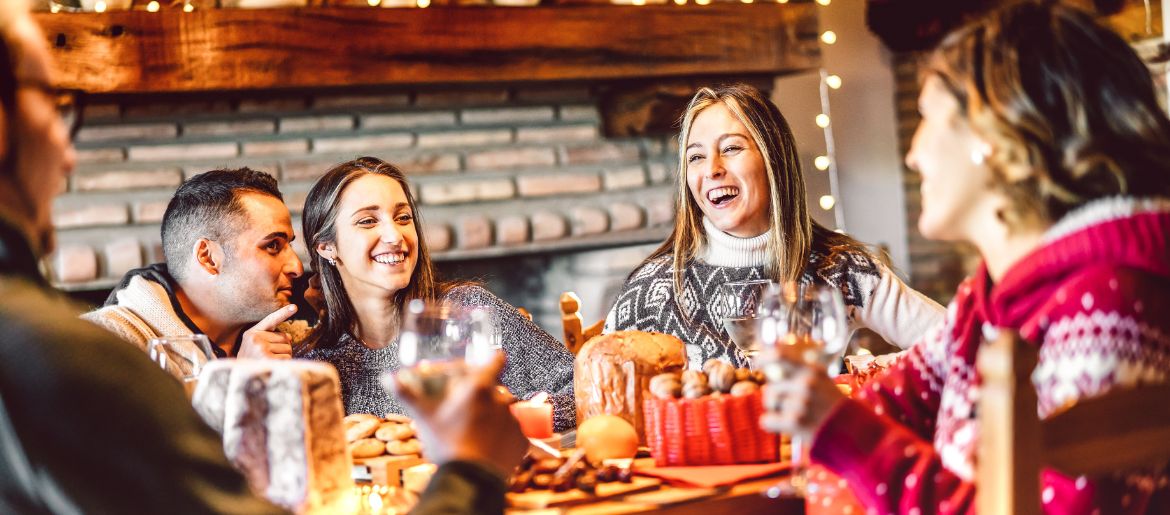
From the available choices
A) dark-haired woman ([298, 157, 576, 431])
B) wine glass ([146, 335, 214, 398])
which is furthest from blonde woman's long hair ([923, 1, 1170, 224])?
dark-haired woman ([298, 157, 576, 431])

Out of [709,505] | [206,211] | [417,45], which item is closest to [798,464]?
[709,505]

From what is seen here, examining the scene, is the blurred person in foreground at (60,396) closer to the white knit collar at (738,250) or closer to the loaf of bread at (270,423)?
the loaf of bread at (270,423)

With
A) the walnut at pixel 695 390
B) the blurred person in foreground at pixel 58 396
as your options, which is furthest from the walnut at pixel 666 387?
the blurred person in foreground at pixel 58 396

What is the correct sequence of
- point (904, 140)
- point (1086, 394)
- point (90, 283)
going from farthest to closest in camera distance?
point (904, 140)
point (90, 283)
point (1086, 394)

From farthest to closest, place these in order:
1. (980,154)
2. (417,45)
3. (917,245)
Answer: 1. (917,245)
2. (417,45)
3. (980,154)

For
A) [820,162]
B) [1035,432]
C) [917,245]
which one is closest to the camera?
[1035,432]

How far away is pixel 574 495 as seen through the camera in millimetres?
1527

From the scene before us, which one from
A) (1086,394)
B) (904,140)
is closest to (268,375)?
(1086,394)

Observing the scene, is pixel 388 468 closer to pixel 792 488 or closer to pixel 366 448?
pixel 366 448

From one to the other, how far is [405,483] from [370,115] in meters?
2.31

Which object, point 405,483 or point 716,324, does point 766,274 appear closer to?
point 716,324

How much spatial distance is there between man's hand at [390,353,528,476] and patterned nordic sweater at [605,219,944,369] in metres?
1.57

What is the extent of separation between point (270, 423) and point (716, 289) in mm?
1639

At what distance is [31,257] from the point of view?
1.00m
